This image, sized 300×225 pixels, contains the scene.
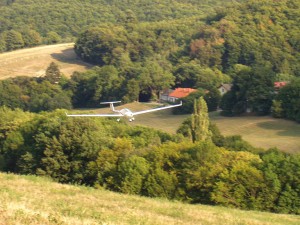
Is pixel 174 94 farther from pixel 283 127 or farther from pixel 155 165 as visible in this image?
pixel 155 165

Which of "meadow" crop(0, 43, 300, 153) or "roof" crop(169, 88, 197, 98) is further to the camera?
"roof" crop(169, 88, 197, 98)

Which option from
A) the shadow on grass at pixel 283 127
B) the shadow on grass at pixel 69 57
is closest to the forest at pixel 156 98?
the shadow on grass at pixel 283 127

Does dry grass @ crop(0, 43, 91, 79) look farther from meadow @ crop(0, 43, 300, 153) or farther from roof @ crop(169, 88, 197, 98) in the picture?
roof @ crop(169, 88, 197, 98)

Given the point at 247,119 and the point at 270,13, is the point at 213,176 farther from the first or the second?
the point at 270,13

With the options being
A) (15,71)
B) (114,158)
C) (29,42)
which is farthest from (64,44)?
(114,158)

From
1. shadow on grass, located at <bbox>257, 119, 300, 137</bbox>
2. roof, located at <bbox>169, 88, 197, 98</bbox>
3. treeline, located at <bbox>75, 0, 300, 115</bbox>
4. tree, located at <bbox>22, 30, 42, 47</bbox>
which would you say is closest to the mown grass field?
shadow on grass, located at <bbox>257, 119, 300, 137</bbox>

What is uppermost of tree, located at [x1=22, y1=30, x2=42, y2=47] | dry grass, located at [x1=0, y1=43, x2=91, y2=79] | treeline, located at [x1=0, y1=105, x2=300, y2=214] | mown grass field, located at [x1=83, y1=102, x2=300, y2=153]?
tree, located at [x1=22, y1=30, x2=42, y2=47]
